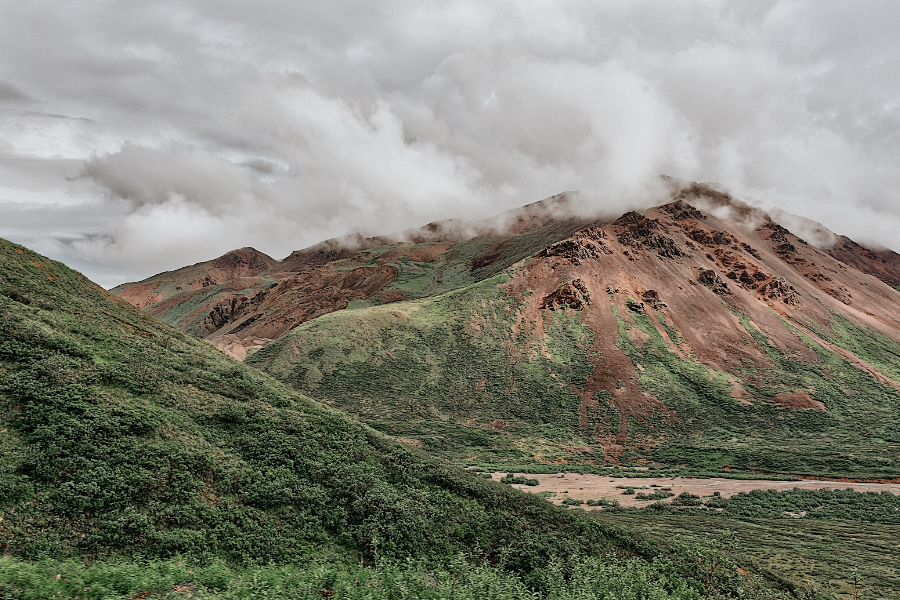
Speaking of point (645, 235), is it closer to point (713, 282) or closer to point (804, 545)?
point (713, 282)

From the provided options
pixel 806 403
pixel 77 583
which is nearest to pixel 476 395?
pixel 806 403

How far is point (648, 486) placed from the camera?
3809cm

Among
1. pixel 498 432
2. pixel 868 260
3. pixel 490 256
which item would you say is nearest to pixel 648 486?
pixel 498 432

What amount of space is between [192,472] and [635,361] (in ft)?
203

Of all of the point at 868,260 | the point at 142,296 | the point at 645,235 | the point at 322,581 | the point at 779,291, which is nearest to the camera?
the point at 322,581

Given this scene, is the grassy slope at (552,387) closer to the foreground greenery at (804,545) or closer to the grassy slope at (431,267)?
the foreground greenery at (804,545)

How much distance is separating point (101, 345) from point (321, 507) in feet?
41.1

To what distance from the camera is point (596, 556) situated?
16.9 m

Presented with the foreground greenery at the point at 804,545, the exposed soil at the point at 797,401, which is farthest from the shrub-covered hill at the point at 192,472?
the exposed soil at the point at 797,401

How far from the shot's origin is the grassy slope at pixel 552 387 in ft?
159

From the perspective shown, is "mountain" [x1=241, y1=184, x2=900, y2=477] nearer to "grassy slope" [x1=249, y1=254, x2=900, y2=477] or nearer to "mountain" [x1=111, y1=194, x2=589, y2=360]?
"grassy slope" [x1=249, y1=254, x2=900, y2=477]

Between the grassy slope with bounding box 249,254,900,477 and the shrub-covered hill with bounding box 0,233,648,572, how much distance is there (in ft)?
96.2

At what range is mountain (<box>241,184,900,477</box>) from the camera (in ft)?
167

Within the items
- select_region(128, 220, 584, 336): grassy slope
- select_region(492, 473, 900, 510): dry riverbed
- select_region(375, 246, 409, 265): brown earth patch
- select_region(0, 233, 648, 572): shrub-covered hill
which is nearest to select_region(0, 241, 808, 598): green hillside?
select_region(0, 233, 648, 572): shrub-covered hill
